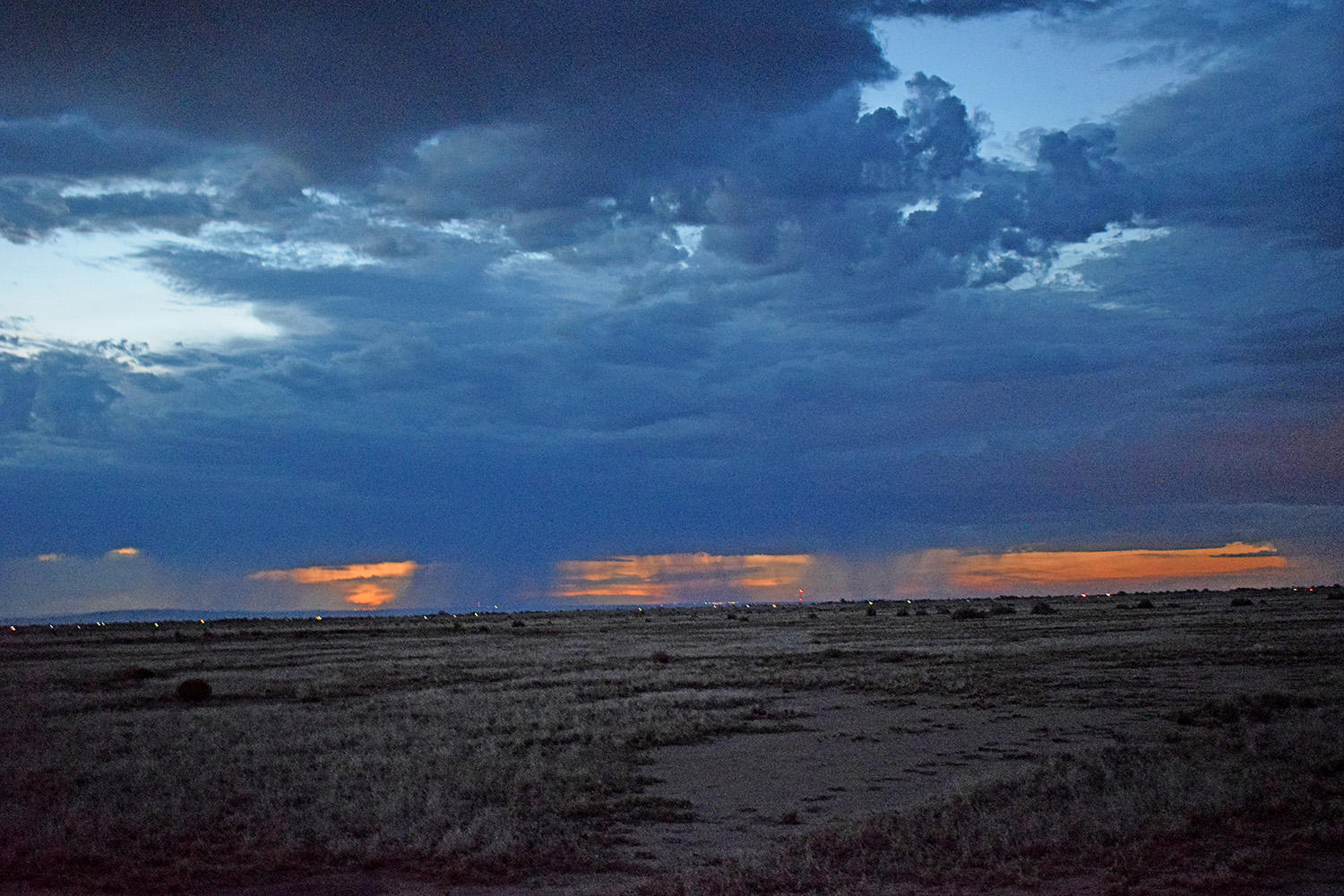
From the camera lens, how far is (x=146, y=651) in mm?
54844

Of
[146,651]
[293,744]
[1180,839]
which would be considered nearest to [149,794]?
[293,744]

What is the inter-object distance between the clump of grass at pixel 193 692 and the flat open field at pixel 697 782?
1.68ft

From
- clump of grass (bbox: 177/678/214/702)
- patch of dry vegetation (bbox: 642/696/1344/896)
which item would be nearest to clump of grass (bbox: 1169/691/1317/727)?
patch of dry vegetation (bbox: 642/696/1344/896)

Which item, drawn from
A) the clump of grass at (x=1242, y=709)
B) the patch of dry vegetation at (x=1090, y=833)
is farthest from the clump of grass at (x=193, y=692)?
the clump of grass at (x=1242, y=709)

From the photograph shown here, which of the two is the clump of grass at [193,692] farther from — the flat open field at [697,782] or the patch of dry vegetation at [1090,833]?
the patch of dry vegetation at [1090,833]

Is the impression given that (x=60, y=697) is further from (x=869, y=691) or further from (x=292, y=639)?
(x=292, y=639)

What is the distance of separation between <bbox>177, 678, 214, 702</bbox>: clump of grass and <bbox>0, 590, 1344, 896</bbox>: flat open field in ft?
1.68

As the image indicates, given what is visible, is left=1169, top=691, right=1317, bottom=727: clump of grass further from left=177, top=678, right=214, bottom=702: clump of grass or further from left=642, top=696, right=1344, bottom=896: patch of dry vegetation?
left=177, top=678, right=214, bottom=702: clump of grass

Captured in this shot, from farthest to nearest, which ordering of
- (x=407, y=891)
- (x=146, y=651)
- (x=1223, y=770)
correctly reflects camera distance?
(x=146, y=651) → (x=1223, y=770) → (x=407, y=891)

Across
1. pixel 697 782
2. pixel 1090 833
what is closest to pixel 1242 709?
pixel 1090 833

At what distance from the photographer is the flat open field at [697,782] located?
10.7 metres

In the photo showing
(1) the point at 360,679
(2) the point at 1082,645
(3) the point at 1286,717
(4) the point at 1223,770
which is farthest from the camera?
(2) the point at 1082,645

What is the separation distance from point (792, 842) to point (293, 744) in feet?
38.7

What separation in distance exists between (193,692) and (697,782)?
19.4m
